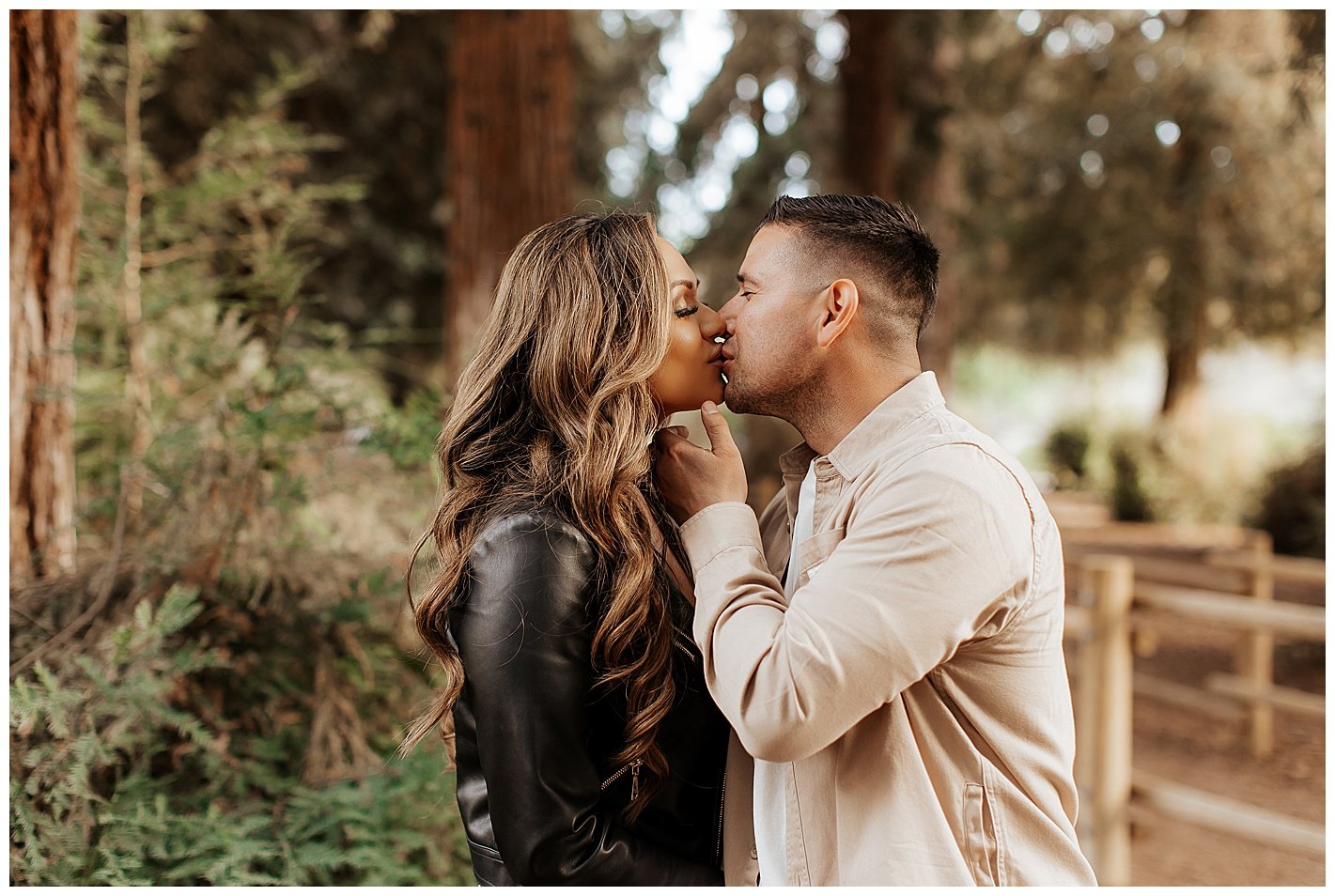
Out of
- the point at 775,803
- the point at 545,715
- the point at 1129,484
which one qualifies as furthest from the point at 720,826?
the point at 1129,484

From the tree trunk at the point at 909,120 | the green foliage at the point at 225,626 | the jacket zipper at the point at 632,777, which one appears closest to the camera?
the jacket zipper at the point at 632,777

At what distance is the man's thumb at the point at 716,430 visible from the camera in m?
2.00

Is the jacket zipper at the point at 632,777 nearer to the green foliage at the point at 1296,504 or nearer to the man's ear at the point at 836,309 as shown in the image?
the man's ear at the point at 836,309

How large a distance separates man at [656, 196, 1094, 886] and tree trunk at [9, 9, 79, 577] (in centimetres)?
259

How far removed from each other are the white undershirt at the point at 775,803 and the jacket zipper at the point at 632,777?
0.77 ft

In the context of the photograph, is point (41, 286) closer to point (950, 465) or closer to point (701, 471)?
point (701, 471)

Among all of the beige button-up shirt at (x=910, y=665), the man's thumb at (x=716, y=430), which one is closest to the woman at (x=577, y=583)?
the man's thumb at (x=716, y=430)

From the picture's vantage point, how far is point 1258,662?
296 inches

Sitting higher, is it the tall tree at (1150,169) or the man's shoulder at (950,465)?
the tall tree at (1150,169)

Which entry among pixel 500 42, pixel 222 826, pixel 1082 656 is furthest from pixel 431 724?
pixel 1082 656

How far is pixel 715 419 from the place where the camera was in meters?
2.07

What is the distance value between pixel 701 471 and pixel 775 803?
65cm

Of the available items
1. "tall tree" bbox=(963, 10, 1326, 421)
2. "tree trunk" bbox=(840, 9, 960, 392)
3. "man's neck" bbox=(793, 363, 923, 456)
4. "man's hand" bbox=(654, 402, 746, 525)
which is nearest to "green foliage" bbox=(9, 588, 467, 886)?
"man's hand" bbox=(654, 402, 746, 525)

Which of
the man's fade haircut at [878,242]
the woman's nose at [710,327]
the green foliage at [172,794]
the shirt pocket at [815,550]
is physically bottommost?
the green foliage at [172,794]
